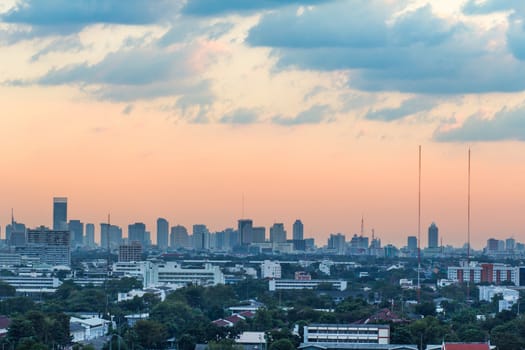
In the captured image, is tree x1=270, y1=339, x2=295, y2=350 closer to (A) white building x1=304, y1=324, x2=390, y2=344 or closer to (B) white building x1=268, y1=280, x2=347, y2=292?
(A) white building x1=304, y1=324, x2=390, y2=344

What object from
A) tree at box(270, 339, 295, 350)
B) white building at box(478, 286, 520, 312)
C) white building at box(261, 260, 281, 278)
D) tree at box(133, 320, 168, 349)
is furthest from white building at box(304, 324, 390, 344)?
white building at box(261, 260, 281, 278)

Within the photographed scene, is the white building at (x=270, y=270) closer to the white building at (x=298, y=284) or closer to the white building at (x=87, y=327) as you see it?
the white building at (x=298, y=284)

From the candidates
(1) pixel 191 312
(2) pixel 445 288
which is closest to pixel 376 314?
(1) pixel 191 312

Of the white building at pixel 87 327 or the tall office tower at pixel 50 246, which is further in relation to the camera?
the tall office tower at pixel 50 246

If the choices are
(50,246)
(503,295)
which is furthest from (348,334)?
(50,246)

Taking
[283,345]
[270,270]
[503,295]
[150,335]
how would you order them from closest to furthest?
1. [283,345]
2. [150,335]
3. [503,295]
4. [270,270]

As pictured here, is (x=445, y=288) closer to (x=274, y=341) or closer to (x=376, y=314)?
(x=376, y=314)

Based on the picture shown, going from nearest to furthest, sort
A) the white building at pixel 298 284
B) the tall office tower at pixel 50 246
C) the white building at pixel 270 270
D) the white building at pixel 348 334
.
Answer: the white building at pixel 348 334, the white building at pixel 298 284, the white building at pixel 270 270, the tall office tower at pixel 50 246

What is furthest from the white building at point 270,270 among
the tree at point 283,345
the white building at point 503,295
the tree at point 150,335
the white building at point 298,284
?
the tree at point 283,345

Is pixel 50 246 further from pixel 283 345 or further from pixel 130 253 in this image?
pixel 283 345
